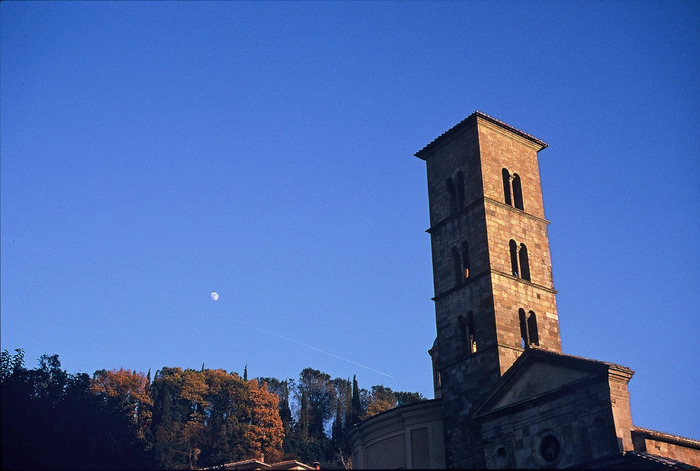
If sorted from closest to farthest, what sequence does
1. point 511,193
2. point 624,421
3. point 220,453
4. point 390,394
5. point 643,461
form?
point 643,461 < point 624,421 < point 511,193 < point 220,453 < point 390,394

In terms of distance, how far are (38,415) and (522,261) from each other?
25788 millimetres

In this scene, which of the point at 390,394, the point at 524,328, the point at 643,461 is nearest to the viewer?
the point at 643,461

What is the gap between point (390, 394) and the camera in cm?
10444

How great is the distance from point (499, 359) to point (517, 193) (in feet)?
31.3

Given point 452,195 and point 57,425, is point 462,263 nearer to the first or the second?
point 452,195

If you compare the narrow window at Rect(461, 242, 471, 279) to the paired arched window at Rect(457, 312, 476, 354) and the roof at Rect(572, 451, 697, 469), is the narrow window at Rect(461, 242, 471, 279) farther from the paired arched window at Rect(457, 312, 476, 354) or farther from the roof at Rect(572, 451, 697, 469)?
the roof at Rect(572, 451, 697, 469)

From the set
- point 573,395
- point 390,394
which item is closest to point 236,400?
point 390,394

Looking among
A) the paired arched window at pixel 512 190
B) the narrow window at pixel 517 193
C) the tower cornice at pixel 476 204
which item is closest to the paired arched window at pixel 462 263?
the tower cornice at pixel 476 204

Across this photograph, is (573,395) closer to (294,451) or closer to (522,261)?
(522,261)

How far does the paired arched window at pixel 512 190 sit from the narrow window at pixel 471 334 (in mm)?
6246

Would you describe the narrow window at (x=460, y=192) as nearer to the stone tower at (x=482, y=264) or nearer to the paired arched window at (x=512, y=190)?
the stone tower at (x=482, y=264)

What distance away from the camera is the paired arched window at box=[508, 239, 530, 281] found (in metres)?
39.5

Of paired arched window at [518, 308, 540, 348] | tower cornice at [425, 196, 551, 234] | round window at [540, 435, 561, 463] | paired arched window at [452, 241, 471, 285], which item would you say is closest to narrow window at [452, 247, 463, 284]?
paired arched window at [452, 241, 471, 285]

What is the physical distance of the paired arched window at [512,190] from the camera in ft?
135
